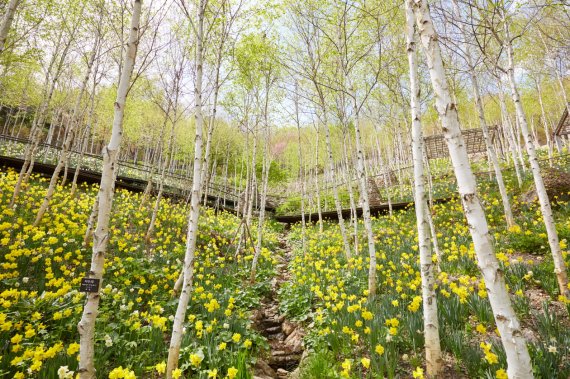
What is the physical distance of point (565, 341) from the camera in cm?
261

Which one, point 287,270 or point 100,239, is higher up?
point 100,239

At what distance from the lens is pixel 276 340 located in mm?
4527

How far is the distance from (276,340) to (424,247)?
117 inches

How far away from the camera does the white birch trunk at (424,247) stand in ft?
9.06

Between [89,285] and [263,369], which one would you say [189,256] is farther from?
[263,369]

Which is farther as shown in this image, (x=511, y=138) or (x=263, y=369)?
(x=511, y=138)

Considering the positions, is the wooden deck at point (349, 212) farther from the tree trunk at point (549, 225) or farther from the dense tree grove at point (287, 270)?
the tree trunk at point (549, 225)

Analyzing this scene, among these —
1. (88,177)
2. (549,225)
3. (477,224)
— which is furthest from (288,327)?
(88,177)

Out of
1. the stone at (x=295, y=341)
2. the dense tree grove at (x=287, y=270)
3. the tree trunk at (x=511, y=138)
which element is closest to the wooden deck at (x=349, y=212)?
the dense tree grove at (x=287, y=270)

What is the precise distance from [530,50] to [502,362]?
50.8ft

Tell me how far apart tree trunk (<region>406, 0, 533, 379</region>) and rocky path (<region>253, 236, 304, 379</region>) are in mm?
2401

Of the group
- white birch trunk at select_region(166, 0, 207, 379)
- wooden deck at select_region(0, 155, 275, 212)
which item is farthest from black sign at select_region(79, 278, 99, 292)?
wooden deck at select_region(0, 155, 275, 212)

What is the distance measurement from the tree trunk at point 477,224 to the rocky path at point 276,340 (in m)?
2.40

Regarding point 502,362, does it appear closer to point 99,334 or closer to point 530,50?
point 99,334
